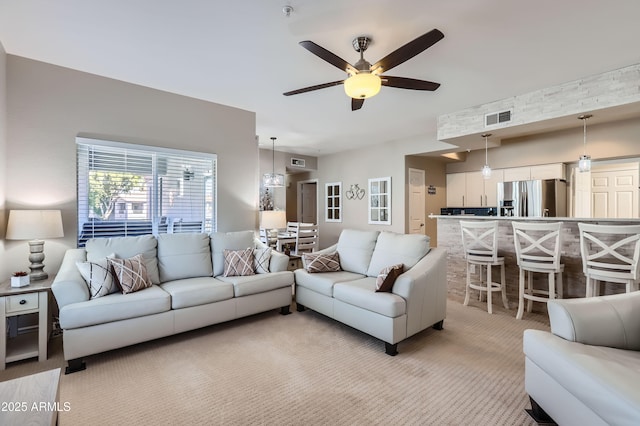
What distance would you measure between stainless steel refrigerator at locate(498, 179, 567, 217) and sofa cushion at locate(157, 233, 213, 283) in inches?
206

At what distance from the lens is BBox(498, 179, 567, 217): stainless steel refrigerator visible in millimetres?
5141

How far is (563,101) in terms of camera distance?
3525mm

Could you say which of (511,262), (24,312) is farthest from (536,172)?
(24,312)

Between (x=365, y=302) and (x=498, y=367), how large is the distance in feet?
3.77

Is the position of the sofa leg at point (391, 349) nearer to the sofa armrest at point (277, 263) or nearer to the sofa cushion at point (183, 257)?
the sofa armrest at point (277, 263)

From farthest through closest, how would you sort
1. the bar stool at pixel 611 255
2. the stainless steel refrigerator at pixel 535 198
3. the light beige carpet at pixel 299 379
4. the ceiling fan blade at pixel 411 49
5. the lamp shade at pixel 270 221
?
the stainless steel refrigerator at pixel 535 198
the lamp shade at pixel 270 221
the bar stool at pixel 611 255
the ceiling fan blade at pixel 411 49
the light beige carpet at pixel 299 379

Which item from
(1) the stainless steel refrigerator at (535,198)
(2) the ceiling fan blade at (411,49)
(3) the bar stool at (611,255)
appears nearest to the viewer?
(2) the ceiling fan blade at (411,49)

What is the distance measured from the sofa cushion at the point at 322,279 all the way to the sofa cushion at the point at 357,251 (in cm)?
10

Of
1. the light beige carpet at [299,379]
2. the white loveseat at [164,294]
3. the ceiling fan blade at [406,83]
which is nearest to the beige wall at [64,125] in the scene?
the white loveseat at [164,294]

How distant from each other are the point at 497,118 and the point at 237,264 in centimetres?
392

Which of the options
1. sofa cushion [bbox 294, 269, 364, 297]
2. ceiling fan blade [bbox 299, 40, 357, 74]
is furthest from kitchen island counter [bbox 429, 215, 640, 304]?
ceiling fan blade [bbox 299, 40, 357, 74]

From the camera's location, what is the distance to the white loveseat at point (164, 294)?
2381 mm

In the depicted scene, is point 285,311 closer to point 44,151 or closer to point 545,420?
point 545,420

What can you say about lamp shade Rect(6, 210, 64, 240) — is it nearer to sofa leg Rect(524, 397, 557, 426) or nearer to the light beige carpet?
the light beige carpet
